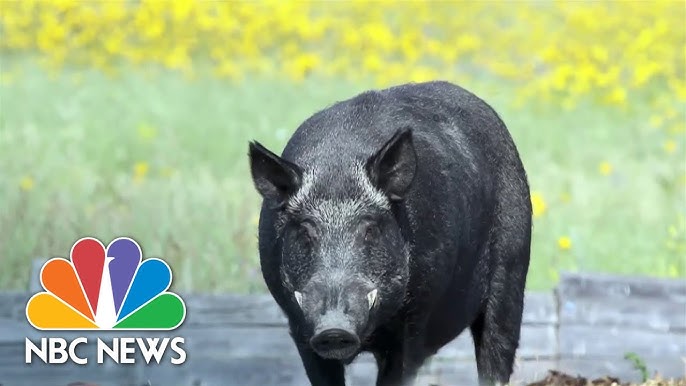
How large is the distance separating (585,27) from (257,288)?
9.73 meters

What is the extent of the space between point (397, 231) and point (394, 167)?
23 centimetres

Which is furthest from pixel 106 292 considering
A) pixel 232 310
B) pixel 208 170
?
pixel 208 170

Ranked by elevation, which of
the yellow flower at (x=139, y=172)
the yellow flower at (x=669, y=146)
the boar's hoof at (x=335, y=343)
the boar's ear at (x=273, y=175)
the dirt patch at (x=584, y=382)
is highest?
the yellow flower at (x=669, y=146)

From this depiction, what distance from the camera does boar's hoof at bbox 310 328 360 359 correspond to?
4535 mm

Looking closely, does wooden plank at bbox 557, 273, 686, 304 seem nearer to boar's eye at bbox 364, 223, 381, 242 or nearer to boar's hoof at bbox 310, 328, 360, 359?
boar's eye at bbox 364, 223, 381, 242

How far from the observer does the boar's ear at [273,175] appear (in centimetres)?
503

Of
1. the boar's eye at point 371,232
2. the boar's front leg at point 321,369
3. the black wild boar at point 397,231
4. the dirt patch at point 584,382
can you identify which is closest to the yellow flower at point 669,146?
Result: the black wild boar at point 397,231

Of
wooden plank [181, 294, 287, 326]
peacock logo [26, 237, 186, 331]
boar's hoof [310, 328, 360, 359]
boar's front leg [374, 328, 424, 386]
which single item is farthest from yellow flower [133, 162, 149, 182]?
boar's hoof [310, 328, 360, 359]

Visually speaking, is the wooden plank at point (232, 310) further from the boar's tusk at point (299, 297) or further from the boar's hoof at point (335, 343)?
the boar's hoof at point (335, 343)

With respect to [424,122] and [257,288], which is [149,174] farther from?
[424,122]

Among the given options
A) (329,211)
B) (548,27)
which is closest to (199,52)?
(548,27)

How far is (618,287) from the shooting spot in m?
7.91

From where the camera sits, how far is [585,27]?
17469 millimetres

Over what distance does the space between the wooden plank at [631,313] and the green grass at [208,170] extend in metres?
1.60
